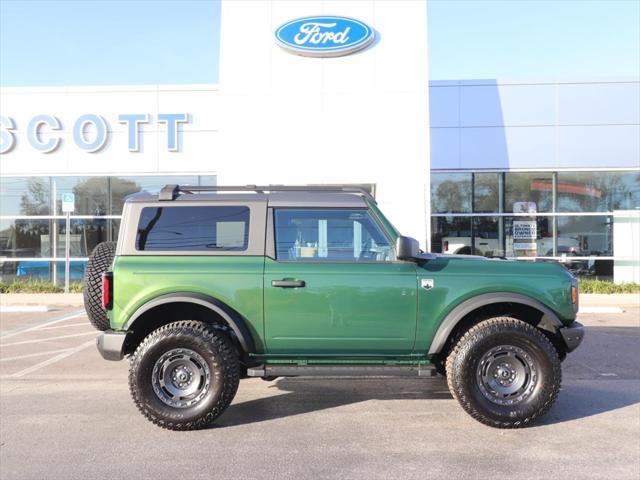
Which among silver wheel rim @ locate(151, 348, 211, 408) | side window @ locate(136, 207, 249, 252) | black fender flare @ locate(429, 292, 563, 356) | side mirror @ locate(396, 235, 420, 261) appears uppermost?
side window @ locate(136, 207, 249, 252)

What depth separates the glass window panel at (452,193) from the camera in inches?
630

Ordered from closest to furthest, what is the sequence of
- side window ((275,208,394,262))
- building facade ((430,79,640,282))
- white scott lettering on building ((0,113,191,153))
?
side window ((275,208,394,262)), building facade ((430,79,640,282)), white scott lettering on building ((0,113,191,153))

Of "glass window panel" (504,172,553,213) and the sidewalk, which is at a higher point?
"glass window panel" (504,172,553,213)

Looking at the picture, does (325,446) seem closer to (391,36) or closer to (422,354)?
(422,354)

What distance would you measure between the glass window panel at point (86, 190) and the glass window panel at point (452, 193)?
35.4 ft

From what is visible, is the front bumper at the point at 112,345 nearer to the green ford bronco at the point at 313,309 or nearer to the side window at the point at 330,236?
the green ford bronco at the point at 313,309

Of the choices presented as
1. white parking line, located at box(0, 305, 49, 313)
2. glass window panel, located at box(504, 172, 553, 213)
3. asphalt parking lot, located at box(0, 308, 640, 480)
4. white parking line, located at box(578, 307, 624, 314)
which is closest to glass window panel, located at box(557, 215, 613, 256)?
glass window panel, located at box(504, 172, 553, 213)

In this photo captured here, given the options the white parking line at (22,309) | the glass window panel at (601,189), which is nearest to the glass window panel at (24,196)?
the white parking line at (22,309)

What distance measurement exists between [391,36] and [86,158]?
33.8 feet

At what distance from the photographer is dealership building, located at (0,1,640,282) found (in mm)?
13562

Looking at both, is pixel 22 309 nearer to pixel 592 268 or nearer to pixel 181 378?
pixel 181 378

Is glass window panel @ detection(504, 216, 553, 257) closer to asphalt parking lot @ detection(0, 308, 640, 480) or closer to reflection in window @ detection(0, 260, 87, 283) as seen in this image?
asphalt parking lot @ detection(0, 308, 640, 480)

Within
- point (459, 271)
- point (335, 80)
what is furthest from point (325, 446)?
point (335, 80)

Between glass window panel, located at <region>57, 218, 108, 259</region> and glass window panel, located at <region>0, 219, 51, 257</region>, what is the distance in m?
0.47
